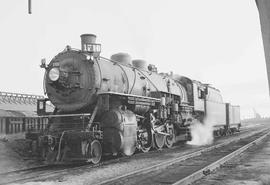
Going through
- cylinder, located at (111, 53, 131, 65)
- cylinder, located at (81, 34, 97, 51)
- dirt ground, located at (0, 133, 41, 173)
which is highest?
cylinder, located at (81, 34, 97, 51)

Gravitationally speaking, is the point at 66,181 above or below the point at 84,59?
below

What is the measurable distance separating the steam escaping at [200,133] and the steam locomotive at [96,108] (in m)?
3.82

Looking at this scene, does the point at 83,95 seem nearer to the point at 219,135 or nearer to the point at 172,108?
the point at 172,108

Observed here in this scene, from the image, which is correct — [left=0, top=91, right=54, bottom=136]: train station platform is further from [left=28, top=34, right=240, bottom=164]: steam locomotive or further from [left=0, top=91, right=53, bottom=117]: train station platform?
[left=28, top=34, right=240, bottom=164]: steam locomotive

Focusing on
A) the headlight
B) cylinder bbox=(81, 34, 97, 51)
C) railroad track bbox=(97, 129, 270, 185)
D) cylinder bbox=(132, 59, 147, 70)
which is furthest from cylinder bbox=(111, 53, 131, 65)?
railroad track bbox=(97, 129, 270, 185)

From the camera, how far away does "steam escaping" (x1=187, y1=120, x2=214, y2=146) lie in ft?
54.8

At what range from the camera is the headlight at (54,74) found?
385 inches

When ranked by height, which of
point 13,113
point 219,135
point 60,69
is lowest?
point 219,135

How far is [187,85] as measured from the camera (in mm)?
17391

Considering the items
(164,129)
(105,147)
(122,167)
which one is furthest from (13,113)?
(122,167)

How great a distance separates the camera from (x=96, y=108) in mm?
9656

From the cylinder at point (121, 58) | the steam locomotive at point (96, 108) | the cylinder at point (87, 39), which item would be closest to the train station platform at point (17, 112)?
the steam locomotive at point (96, 108)

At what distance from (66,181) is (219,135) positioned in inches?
698

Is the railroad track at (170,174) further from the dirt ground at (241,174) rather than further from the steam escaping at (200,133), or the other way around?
the steam escaping at (200,133)
